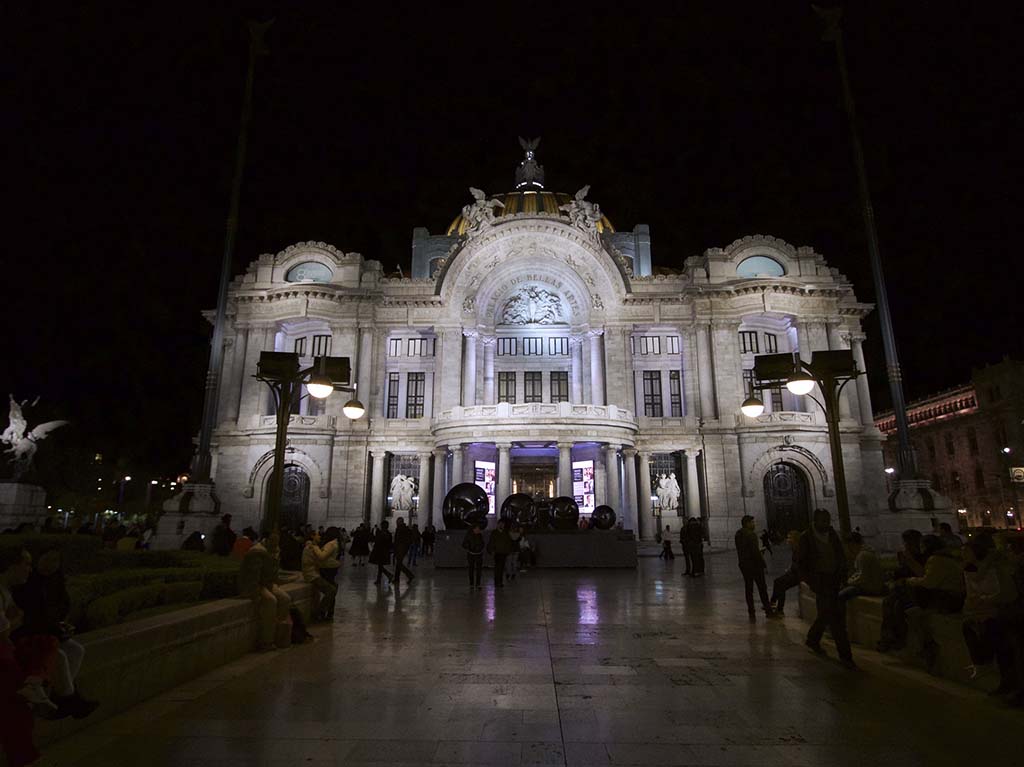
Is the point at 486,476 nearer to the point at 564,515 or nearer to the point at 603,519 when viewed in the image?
the point at 603,519

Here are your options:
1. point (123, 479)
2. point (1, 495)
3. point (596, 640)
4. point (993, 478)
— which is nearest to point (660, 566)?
point (596, 640)

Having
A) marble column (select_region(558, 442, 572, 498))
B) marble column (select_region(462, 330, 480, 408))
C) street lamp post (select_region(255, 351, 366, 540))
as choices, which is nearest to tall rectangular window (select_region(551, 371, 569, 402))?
marble column (select_region(462, 330, 480, 408))

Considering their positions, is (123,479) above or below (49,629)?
above

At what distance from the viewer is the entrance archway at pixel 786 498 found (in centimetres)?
3609

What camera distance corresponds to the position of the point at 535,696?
6297 millimetres

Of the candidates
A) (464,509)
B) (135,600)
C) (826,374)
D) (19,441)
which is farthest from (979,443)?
(19,441)

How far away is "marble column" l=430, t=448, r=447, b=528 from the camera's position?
34.8 m

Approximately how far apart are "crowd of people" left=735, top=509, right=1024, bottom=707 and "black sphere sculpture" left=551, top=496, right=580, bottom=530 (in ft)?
46.7

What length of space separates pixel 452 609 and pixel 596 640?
407cm

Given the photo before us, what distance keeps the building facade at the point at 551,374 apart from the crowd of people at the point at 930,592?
24724mm

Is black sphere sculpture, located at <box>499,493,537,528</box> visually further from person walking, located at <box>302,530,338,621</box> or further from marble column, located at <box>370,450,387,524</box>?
marble column, located at <box>370,450,387,524</box>

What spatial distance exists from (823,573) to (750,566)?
12.0ft

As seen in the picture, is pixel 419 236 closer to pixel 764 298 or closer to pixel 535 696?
pixel 764 298

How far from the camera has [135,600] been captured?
7.49 meters
